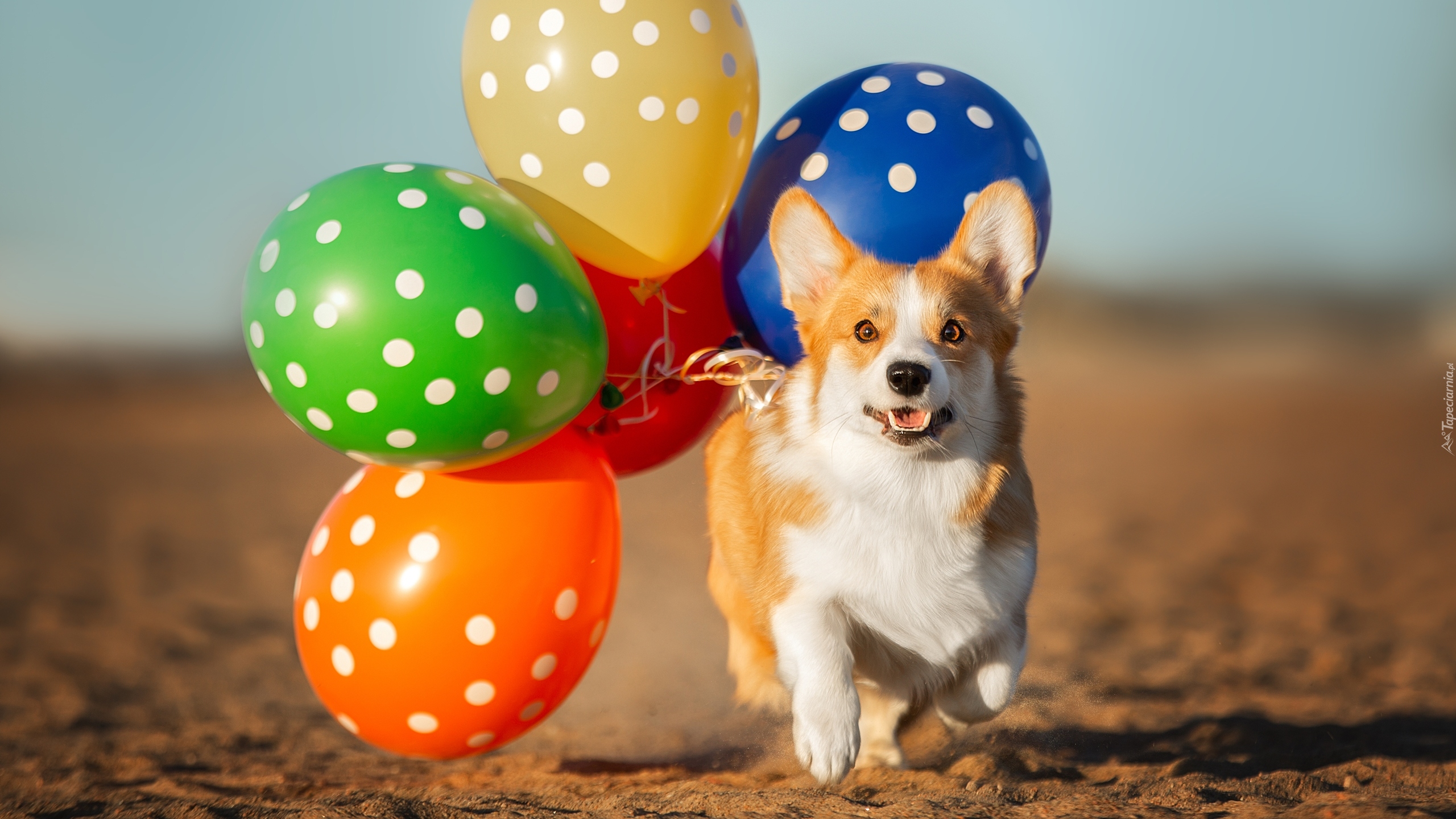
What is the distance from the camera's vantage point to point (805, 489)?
96.3 inches

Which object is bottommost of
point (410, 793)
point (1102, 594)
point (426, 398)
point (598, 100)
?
point (410, 793)

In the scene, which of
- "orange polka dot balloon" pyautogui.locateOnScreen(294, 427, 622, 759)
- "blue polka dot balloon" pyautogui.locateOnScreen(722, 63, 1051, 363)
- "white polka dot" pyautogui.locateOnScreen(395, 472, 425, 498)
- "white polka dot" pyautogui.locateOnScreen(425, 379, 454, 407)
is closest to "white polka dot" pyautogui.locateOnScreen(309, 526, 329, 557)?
"orange polka dot balloon" pyautogui.locateOnScreen(294, 427, 622, 759)

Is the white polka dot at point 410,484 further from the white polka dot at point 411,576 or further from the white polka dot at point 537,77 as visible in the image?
the white polka dot at point 537,77

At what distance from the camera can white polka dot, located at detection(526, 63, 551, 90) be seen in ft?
8.16

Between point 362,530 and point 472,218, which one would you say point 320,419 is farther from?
point 472,218

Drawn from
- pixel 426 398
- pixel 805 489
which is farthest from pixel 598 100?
pixel 805 489

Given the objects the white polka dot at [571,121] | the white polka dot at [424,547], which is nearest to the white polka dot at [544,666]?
the white polka dot at [424,547]

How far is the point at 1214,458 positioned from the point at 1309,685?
8224 mm

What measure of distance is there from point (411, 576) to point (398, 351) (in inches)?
24.2

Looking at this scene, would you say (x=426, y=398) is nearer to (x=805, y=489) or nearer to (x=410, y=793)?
(x=805, y=489)

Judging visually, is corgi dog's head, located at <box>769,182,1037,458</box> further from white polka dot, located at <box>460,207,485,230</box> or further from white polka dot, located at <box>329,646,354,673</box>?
white polka dot, located at <box>329,646,354,673</box>

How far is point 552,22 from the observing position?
249cm

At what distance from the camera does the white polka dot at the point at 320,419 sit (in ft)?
7.59

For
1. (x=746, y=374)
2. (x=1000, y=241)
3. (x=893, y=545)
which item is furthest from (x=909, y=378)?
(x=746, y=374)
